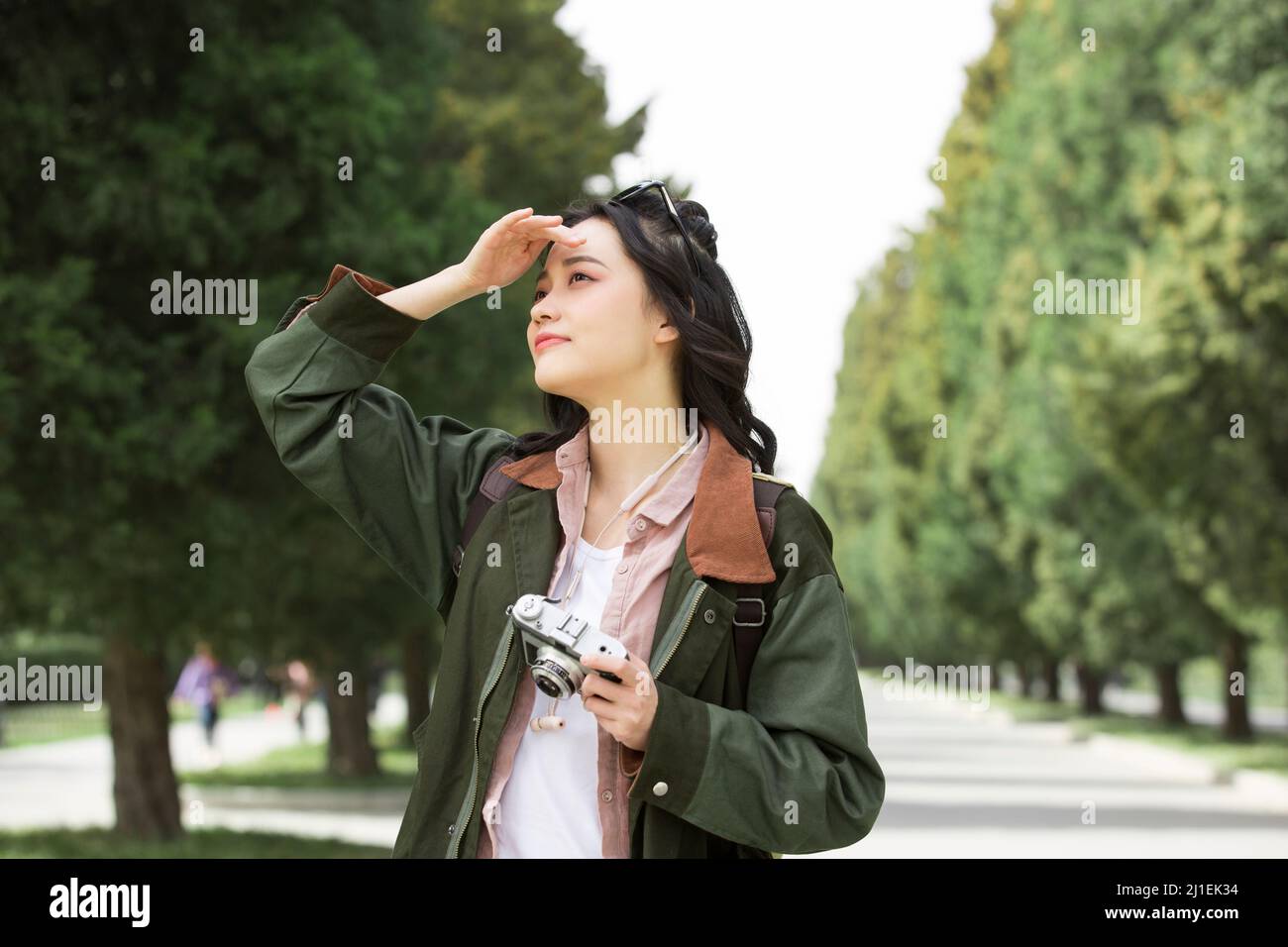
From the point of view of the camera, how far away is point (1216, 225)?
60.1 feet

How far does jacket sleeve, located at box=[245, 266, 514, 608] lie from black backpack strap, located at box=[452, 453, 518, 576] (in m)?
0.02

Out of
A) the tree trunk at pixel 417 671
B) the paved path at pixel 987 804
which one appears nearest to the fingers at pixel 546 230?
the paved path at pixel 987 804

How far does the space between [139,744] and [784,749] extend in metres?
13.9

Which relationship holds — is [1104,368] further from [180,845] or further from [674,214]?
[674,214]

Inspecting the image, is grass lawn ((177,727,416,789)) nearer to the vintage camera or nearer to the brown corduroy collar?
the brown corduroy collar

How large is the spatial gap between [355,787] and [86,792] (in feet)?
11.7

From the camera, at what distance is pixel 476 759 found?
9.32 ft

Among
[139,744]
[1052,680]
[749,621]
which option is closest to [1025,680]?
[1052,680]

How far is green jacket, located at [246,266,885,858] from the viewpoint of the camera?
2.68 metres

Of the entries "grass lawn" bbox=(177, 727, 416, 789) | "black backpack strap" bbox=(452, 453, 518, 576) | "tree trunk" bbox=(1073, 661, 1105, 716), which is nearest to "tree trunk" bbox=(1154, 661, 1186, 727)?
"tree trunk" bbox=(1073, 661, 1105, 716)

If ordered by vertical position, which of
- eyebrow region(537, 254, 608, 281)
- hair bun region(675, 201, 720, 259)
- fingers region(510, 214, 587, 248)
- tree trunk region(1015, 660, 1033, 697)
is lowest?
tree trunk region(1015, 660, 1033, 697)

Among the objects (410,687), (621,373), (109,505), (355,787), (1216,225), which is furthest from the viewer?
(410,687)
